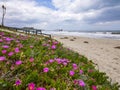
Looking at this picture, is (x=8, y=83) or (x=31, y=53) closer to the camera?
(x=8, y=83)

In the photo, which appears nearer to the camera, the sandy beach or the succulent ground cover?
the succulent ground cover

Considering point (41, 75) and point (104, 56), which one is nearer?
point (41, 75)

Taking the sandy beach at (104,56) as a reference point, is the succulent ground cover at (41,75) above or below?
above

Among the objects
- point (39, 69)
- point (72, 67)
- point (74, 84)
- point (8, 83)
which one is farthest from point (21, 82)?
point (72, 67)

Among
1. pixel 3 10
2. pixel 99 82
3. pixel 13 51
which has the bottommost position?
pixel 99 82

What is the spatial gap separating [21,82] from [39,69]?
62 cm

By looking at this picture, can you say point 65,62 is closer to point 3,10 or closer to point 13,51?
point 13,51

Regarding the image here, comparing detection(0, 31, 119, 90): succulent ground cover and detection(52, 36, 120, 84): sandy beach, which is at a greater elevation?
detection(0, 31, 119, 90): succulent ground cover

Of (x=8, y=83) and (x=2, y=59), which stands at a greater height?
(x=2, y=59)

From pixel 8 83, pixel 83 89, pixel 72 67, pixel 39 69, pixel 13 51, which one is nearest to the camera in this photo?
pixel 8 83

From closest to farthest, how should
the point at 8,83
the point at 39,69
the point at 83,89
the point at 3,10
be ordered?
the point at 8,83, the point at 83,89, the point at 39,69, the point at 3,10

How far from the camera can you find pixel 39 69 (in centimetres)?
312

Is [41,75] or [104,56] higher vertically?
[41,75]

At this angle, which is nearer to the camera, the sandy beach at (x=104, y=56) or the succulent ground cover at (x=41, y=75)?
the succulent ground cover at (x=41, y=75)
